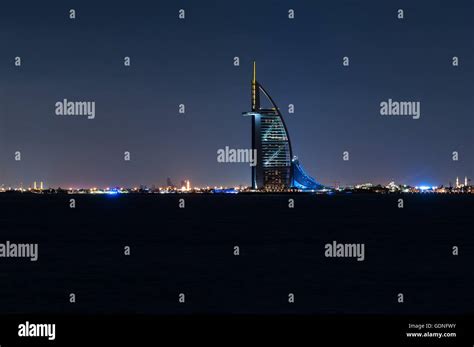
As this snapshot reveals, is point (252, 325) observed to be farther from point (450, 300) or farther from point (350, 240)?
point (350, 240)

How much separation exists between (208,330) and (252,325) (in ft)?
2.90

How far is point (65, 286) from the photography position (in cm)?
3881

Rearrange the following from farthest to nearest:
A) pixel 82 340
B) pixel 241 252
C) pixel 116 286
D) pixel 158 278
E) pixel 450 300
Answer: pixel 241 252
pixel 158 278
pixel 116 286
pixel 450 300
pixel 82 340

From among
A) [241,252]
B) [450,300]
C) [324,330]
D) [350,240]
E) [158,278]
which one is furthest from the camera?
[350,240]

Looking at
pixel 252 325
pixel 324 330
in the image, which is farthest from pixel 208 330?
pixel 324 330

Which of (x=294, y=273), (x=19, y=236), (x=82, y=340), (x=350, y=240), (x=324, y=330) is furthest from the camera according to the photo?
(x=19, y=236)

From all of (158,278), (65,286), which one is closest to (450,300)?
(158,278)

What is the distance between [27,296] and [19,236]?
147ft

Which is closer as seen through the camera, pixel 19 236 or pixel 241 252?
pixel 241 252

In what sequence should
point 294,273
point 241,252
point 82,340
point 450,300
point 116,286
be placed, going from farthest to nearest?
point 241,252 → point 294,273 → point 116,286 → point 450,300 → point 82,340

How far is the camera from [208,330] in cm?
1406

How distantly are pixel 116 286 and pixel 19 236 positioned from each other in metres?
42.7

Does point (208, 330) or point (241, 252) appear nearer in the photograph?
point (208, 330)

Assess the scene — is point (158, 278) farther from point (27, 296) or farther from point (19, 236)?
point (19, 236)
